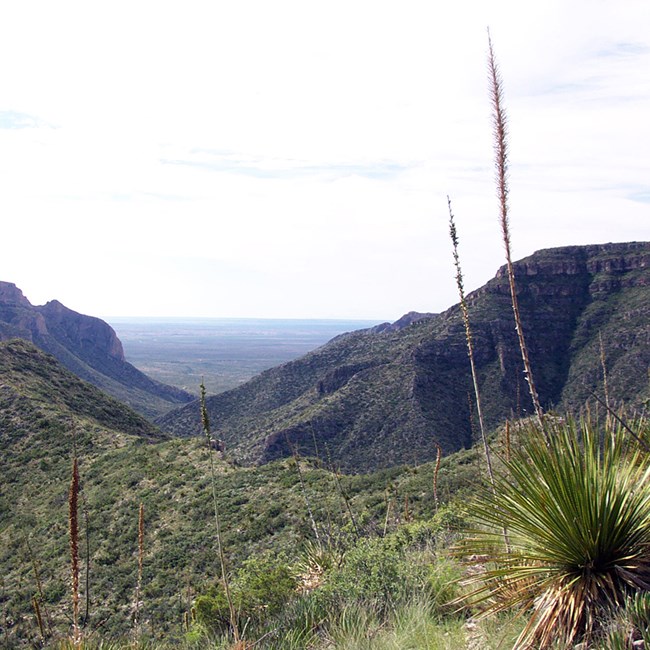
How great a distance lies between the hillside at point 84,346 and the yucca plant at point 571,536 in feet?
251

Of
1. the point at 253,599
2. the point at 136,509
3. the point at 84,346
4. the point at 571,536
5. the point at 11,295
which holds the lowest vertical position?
the point at 136,509

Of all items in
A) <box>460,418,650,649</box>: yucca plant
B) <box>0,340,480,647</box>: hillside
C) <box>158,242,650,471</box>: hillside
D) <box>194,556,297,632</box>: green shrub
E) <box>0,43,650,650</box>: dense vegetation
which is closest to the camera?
<box>460,418,650,649</box>: yucca plant

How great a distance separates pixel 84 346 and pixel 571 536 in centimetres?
10564

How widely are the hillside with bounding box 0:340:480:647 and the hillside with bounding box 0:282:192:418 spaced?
53.8 m

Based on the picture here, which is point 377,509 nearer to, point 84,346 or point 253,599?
point 253,599

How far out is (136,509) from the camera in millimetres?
18109

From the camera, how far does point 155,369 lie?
14825cm

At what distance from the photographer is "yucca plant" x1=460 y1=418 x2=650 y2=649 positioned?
330 cm

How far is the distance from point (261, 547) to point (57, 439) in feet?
41.9

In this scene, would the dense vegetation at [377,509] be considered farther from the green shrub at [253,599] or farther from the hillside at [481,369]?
the hillside at [481,369]

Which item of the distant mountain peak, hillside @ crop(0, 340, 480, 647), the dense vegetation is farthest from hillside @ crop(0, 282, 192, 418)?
hillside @ crop(0, 340, 480, 647)

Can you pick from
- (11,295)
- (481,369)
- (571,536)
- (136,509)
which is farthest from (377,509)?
(11,295)

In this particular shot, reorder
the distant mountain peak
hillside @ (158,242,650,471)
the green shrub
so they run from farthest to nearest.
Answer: the distant mountain peak → hillside @ (158,242,650,471) → the green shrub

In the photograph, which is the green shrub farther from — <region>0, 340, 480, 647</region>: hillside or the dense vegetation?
<region>0, 340, 480, 647</region>: hillside
